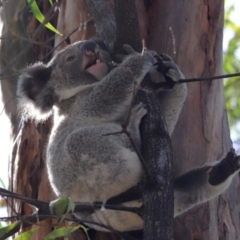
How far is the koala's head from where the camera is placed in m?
3.42

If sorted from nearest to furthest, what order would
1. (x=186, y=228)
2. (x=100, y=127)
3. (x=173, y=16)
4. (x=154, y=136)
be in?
(x=154, y=136), (x=100, y=127), (x=186, y=228), (x=173, y=16)

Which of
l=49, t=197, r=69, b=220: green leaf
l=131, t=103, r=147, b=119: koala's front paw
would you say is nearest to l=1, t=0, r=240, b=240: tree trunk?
l=131, t=103, r=147, b=119: koala's front paw

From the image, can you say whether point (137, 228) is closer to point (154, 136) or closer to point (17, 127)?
point (154, 136)

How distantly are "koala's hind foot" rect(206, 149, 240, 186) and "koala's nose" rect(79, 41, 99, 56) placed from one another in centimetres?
91

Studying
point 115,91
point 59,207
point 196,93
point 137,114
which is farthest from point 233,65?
point 59,207

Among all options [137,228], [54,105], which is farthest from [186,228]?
[54,105]

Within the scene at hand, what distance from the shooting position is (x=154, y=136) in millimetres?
2434

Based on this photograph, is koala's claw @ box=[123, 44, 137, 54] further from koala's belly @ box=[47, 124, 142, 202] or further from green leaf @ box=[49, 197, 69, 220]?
green leaf @ box=[49, 197, 69, 220]

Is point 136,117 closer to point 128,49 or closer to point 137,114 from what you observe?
point 137,114

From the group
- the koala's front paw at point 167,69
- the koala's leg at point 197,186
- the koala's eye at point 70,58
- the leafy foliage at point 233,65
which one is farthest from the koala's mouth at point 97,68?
the leafy foliage at point 233,65

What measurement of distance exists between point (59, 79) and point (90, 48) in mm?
349

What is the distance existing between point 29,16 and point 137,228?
77.4 inches

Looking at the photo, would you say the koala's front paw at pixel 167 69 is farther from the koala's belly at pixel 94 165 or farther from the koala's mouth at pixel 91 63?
the koala's mouth at pixel 91 63

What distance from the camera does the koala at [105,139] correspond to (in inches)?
114
